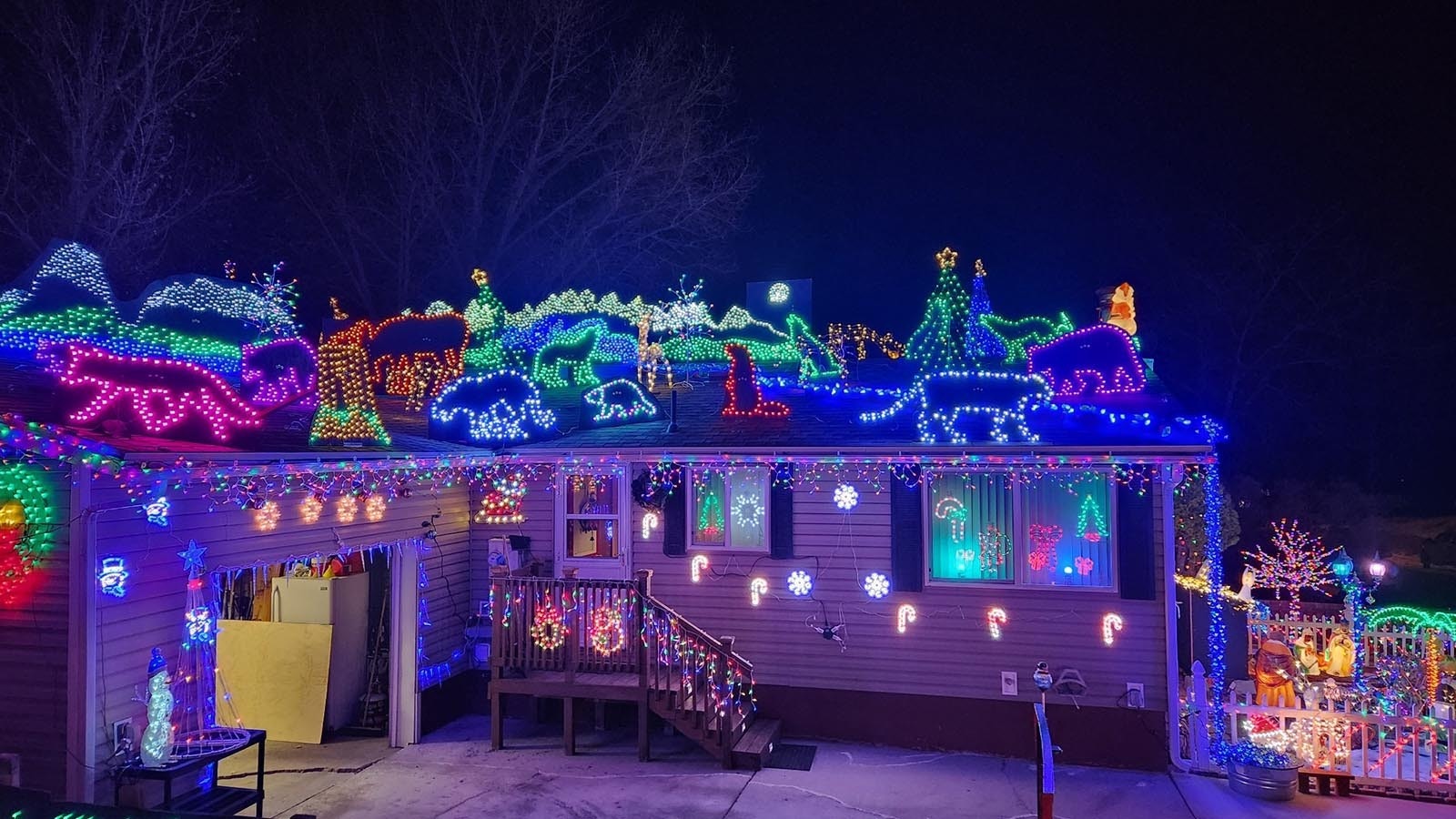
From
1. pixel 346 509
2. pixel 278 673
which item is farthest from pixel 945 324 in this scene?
pixel 278 673

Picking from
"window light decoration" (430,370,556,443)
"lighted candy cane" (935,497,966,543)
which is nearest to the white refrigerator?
"window light decoration" (430,370,556,443)

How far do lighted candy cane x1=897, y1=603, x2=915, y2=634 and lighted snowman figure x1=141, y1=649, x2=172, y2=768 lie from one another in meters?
7.61

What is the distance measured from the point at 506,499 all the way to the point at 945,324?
21.7 feet

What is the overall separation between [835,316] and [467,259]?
16.0 metres

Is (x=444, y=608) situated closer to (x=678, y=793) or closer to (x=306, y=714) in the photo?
(x=306, y=714)

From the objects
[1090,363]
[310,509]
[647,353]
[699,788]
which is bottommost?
[699,788]

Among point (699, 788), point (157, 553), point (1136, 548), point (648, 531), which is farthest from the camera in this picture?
point (648, 531)

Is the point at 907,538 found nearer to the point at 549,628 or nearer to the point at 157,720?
the point at 549,628

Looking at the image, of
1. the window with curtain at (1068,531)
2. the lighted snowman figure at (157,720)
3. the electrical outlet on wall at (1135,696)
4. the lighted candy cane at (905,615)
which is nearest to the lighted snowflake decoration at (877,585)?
the lighted candy cane at (905,615)

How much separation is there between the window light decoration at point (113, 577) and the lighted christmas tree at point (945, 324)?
8585mm

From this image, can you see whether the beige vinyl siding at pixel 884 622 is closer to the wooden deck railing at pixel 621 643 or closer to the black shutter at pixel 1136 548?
the black shutter at pixel 1136 548

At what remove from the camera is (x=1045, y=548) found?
32.8ft

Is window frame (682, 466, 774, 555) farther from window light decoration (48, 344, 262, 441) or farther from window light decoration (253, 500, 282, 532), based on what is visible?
window light decoration (48, 344, 262, 441)

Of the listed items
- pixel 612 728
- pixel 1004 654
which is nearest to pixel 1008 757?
pixel 1004 654
